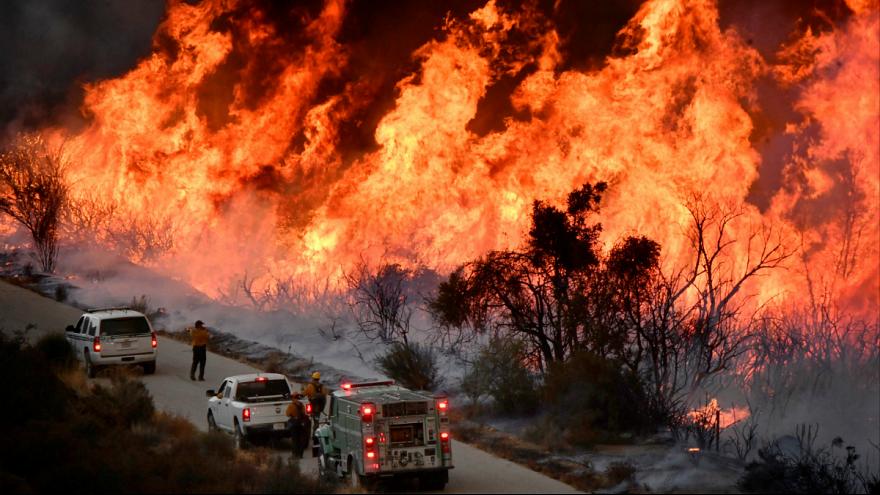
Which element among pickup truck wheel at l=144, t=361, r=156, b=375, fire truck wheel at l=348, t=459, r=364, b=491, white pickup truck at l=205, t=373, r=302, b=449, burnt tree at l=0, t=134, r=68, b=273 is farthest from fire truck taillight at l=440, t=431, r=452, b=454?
burnt tree at l=0, t=134, r=68, b=273

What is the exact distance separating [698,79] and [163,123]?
83.3 ft

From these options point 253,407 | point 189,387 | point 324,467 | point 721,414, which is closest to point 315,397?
point 253,407

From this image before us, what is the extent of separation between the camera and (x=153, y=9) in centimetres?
6788

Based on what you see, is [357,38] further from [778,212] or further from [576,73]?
[778,212]

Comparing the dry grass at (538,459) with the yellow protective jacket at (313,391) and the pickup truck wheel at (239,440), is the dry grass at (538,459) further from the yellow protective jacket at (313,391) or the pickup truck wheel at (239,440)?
the pickup truck wheel at (239,440)

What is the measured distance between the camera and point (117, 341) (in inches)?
1410

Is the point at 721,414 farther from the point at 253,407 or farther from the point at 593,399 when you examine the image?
the point at 253,407

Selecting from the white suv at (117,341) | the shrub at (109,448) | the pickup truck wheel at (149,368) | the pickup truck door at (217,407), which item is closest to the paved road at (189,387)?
the pickup truck wheel at (149,368)

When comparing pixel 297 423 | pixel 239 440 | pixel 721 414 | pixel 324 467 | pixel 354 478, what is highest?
pixel 721 414

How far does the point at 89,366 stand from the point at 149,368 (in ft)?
5.45

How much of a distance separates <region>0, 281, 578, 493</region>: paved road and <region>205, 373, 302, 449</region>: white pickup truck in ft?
3.70

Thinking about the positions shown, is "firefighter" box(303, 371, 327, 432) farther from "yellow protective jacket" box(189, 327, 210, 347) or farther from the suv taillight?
"yellow protective jacket" box(189, 327, 210, 347)

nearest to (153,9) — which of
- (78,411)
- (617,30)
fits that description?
(617,30)

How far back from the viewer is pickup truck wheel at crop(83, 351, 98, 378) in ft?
118
